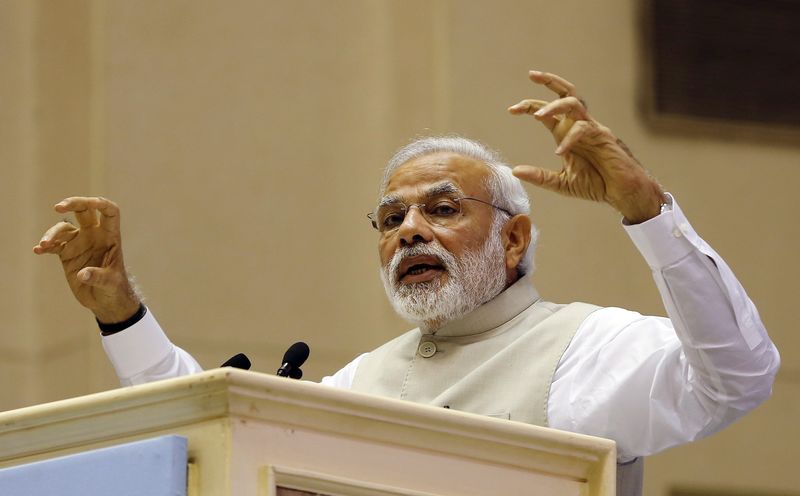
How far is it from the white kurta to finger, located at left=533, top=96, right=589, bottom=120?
231 mm

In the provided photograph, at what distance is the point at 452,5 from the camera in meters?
6.58

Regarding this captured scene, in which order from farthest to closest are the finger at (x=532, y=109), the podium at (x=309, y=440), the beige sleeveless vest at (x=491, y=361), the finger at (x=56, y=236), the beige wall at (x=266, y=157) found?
the beige wall at (x=266, y=157), the finger at (x=56, y=236), the beige sleeveless vest at (x=491, y=361), the finger at (x=532, y=109), the podium at (x=309, y=440)

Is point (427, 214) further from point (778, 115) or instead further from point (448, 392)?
point (778, 115)

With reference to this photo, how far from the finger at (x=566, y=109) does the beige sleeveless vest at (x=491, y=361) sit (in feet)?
1.85

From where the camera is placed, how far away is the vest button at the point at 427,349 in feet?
11.8

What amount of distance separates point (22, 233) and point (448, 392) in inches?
137

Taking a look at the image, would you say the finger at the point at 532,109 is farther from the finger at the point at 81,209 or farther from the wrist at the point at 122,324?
the wrist at the point at 122,324

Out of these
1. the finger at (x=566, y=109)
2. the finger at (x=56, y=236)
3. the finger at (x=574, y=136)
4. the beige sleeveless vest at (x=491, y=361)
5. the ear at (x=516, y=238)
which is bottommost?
the beige sleeveless vest at (x=491, y=361)

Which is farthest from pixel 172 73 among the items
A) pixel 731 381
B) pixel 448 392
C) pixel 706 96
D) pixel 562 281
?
pixel 731 381

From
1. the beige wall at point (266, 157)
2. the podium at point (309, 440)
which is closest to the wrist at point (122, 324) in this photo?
the podium at point (309, 440)

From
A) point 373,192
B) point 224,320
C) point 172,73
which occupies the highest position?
point 172,73

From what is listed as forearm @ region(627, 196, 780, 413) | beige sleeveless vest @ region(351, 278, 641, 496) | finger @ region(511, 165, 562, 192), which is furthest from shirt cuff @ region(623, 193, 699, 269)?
beige sleeveless vest @ region(351, 278, 641, 496)

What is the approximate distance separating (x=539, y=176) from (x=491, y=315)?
0.60m

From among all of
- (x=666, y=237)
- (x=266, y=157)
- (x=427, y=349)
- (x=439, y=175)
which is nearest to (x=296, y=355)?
(x=427, y=349)
